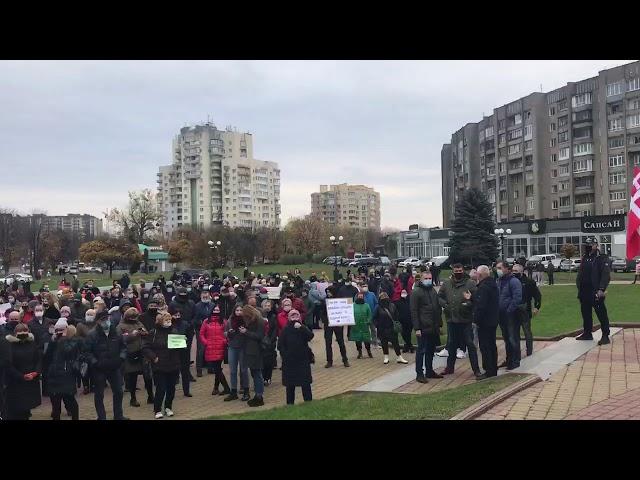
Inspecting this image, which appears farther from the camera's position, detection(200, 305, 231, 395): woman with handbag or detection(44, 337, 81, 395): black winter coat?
detection(200, 305, 231, 395): woman with handbag

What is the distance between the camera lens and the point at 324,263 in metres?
79.1

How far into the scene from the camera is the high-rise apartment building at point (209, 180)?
140m

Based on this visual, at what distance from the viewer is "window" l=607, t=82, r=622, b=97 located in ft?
232

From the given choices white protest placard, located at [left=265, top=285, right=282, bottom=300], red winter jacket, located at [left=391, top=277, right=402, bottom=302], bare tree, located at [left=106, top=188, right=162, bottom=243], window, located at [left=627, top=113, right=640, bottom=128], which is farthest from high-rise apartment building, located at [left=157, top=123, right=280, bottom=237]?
red winter jacket, located at [left=391, top=277, right=402, bottom=302]

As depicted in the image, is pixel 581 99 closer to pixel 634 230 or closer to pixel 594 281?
pixel 594 281

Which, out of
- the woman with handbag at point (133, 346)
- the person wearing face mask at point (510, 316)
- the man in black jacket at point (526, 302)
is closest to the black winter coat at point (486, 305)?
the person wearing face mask at point (510, 316)

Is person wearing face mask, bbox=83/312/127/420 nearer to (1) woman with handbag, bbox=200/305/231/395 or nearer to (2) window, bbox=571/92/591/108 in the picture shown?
(1) woman with handbag, bbox=200/305/231/395

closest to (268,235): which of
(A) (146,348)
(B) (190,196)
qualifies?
(B) (190,196)

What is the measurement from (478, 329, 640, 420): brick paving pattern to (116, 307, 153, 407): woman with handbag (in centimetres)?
603

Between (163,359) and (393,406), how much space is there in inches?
148
